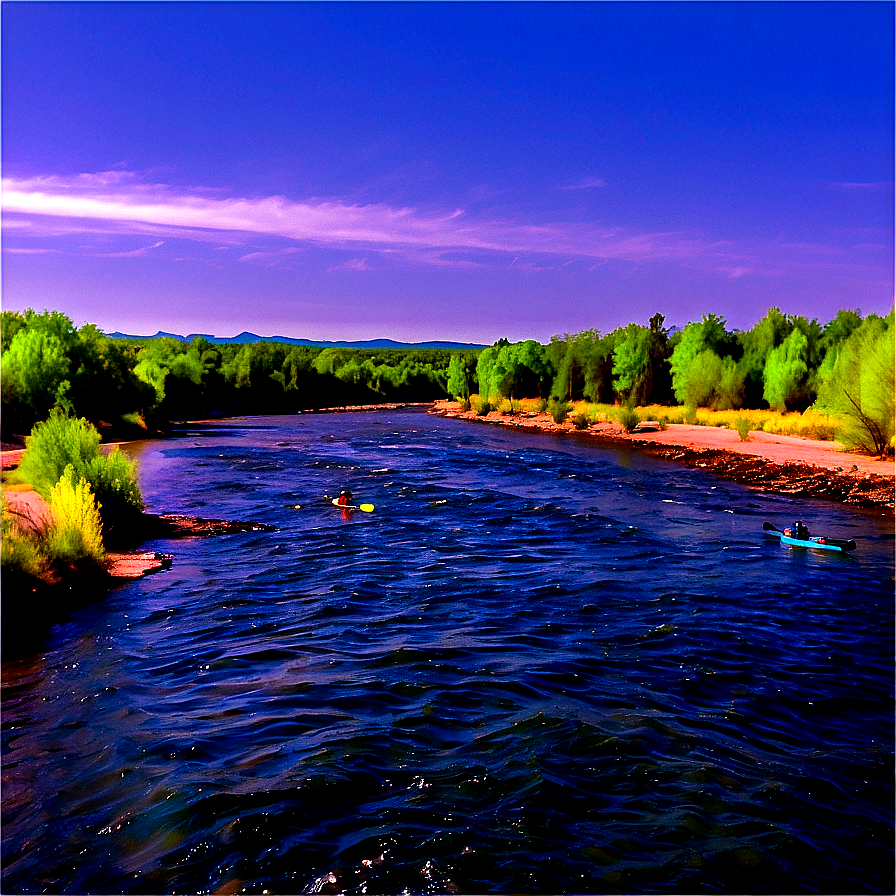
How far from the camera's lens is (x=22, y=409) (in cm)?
4416

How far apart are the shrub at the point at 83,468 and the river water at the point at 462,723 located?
255cm

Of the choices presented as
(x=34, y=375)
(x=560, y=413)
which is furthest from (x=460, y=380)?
(x=34, y=375)

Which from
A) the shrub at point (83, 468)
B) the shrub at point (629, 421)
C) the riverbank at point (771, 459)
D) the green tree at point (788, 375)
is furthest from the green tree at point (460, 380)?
the shrub at point (83, 468)

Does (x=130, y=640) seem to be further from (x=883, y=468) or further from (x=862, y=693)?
(x=883, y=468)

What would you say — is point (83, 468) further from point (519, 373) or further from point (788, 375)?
point (519, 373)

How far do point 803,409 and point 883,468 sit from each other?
25.4m

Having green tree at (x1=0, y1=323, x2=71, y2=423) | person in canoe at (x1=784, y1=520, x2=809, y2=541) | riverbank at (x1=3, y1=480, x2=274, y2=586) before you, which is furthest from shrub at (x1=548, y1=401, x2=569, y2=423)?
riverbank at (x1=3, y1=480, x2=274, y2=586)

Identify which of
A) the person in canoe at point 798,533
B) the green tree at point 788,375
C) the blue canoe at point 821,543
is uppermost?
the green tree at point 788,375

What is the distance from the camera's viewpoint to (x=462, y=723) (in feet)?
33.9

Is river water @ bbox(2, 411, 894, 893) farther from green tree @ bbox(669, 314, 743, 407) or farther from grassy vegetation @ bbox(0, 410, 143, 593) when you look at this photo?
green tree @ bbox(669, 314, 743, 407)

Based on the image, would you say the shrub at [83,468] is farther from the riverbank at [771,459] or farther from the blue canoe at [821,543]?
the riverbank at [771,459]

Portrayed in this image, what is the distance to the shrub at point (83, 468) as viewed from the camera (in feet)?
66.1

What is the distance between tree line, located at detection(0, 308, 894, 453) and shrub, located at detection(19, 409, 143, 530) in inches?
875

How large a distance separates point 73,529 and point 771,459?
106 ft
